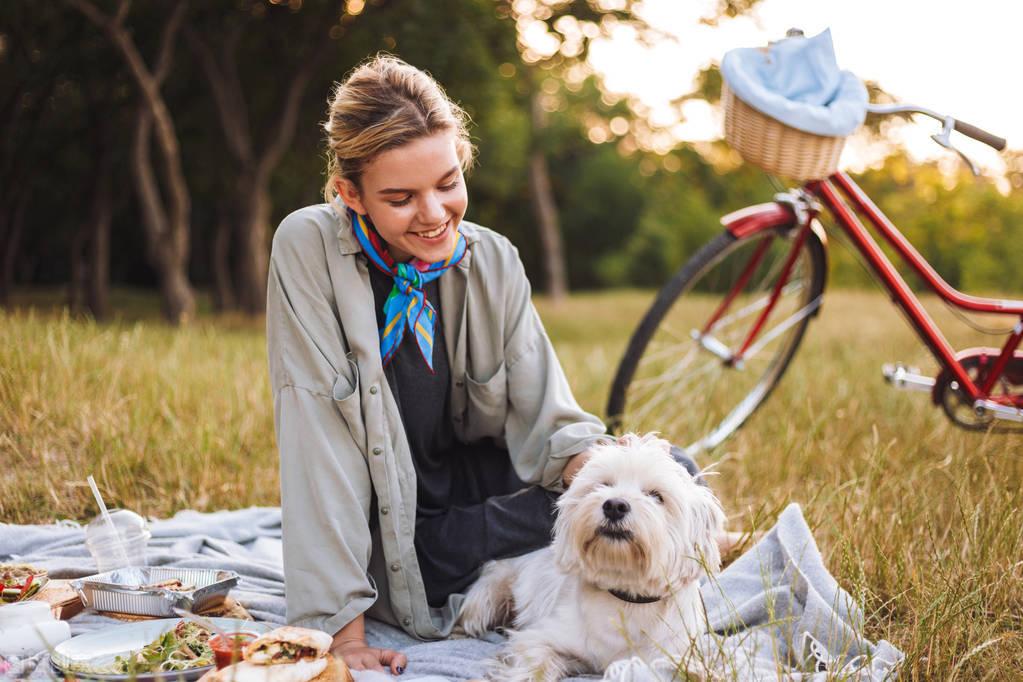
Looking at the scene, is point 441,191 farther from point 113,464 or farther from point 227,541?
point 113,464

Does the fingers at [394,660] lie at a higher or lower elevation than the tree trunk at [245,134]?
lower

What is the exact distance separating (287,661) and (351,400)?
0.80m

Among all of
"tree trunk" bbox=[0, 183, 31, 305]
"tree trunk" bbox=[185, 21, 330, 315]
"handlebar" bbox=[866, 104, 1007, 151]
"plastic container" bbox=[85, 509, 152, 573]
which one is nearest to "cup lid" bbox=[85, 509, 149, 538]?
"plastic container" bbox=[85, 509, 152, 573]

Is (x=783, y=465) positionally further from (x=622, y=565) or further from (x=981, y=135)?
(x=622, y=565)

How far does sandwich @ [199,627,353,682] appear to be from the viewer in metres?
2.07

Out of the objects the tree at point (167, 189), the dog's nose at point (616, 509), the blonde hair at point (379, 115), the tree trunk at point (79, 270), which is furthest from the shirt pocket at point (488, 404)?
the tree trunk at point (79, 270)

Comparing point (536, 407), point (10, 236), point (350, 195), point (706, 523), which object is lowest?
point (10, 236)

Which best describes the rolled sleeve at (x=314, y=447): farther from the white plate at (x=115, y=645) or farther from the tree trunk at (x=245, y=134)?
the tree trunk at (x=245, y=134)

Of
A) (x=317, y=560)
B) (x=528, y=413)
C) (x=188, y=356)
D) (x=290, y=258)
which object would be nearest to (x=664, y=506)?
(x=528, y=413)

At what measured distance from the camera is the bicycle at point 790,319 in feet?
12.3

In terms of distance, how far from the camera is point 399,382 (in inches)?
115

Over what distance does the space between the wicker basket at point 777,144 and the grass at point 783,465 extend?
40.9 inches

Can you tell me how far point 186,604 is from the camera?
2.63 metres

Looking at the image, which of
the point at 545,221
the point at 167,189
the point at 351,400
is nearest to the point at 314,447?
the point at 351,400
